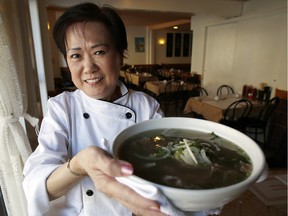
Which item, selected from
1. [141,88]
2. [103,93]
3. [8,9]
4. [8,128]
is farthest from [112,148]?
[141,88]

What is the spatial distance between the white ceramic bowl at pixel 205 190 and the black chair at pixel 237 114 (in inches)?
116

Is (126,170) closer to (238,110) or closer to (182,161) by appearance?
(182,161)

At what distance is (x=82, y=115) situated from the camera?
86 cm

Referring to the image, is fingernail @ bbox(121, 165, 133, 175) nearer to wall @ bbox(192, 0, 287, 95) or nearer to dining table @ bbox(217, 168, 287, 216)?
dining table @ bbox(217, 168, 287, 216)

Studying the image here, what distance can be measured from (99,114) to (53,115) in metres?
0.18

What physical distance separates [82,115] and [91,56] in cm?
24

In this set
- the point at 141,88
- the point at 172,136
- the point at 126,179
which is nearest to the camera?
the point at 126,179

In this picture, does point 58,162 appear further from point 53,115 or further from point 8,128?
point 8,128

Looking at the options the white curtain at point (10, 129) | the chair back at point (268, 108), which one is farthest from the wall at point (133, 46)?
the white curtain at point (10, 129)

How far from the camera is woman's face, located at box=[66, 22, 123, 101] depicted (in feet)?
2.49

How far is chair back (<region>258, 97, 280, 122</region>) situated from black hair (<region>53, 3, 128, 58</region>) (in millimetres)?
3496

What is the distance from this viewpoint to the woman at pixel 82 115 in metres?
0.65

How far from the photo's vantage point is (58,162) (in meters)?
0.69

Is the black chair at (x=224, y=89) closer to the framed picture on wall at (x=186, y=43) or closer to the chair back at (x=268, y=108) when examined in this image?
the chair back at (x=268, y=108)
